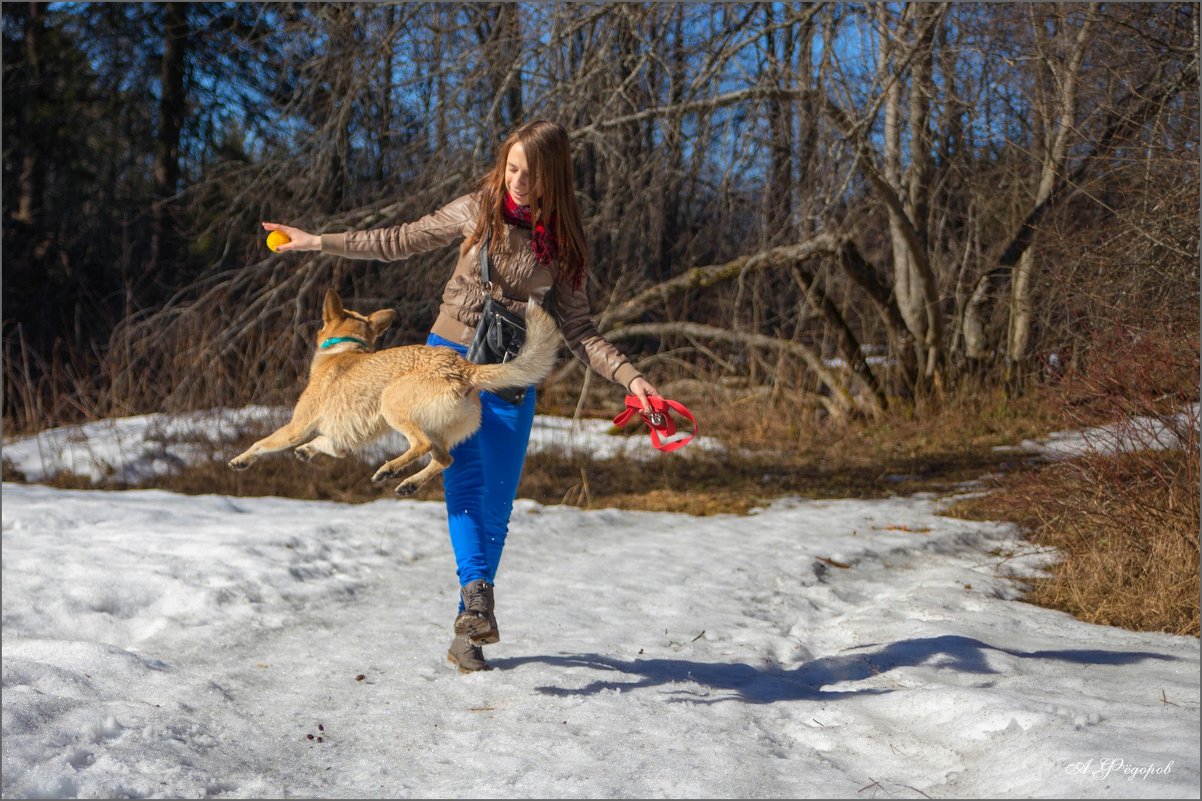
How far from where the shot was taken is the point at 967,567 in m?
Result: 5.98

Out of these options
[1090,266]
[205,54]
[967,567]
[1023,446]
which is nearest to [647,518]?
[967,567]

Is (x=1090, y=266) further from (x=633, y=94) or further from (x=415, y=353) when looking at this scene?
(x=415, y=353)

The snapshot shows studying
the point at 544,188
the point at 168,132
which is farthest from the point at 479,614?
the point at 168,132

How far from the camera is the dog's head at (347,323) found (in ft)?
12.3

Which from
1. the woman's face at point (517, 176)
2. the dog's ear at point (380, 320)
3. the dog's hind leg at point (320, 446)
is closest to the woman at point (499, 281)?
the woman's face at point (517, 176)

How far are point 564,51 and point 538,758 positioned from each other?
6.41 m

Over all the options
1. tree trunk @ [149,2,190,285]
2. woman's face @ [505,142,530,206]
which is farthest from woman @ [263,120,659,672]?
tree trunk @ [149,2,190,285]

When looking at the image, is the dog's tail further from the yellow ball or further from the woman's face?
the yellow ball

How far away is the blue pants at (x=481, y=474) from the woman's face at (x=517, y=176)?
2.04ft

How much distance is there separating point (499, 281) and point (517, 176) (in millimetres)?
384

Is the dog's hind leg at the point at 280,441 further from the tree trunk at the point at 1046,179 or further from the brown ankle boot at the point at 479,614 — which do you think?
the tree trunk at the point at 1046,179

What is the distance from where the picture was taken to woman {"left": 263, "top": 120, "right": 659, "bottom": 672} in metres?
3.52

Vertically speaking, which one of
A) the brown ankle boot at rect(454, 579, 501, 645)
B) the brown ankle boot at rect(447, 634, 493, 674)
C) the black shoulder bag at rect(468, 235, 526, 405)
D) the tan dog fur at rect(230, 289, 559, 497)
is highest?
the black shoulder bag at rect(468, 235, 526, 405)

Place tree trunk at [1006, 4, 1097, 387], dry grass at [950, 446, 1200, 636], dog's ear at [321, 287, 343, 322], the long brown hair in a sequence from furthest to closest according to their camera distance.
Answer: tree trunk at [1006, 4, 1097, 387]
dry grass at [950, 446, 1200, 636]
dog's ear at [321, 287, 343, 322]
the long brown hair
